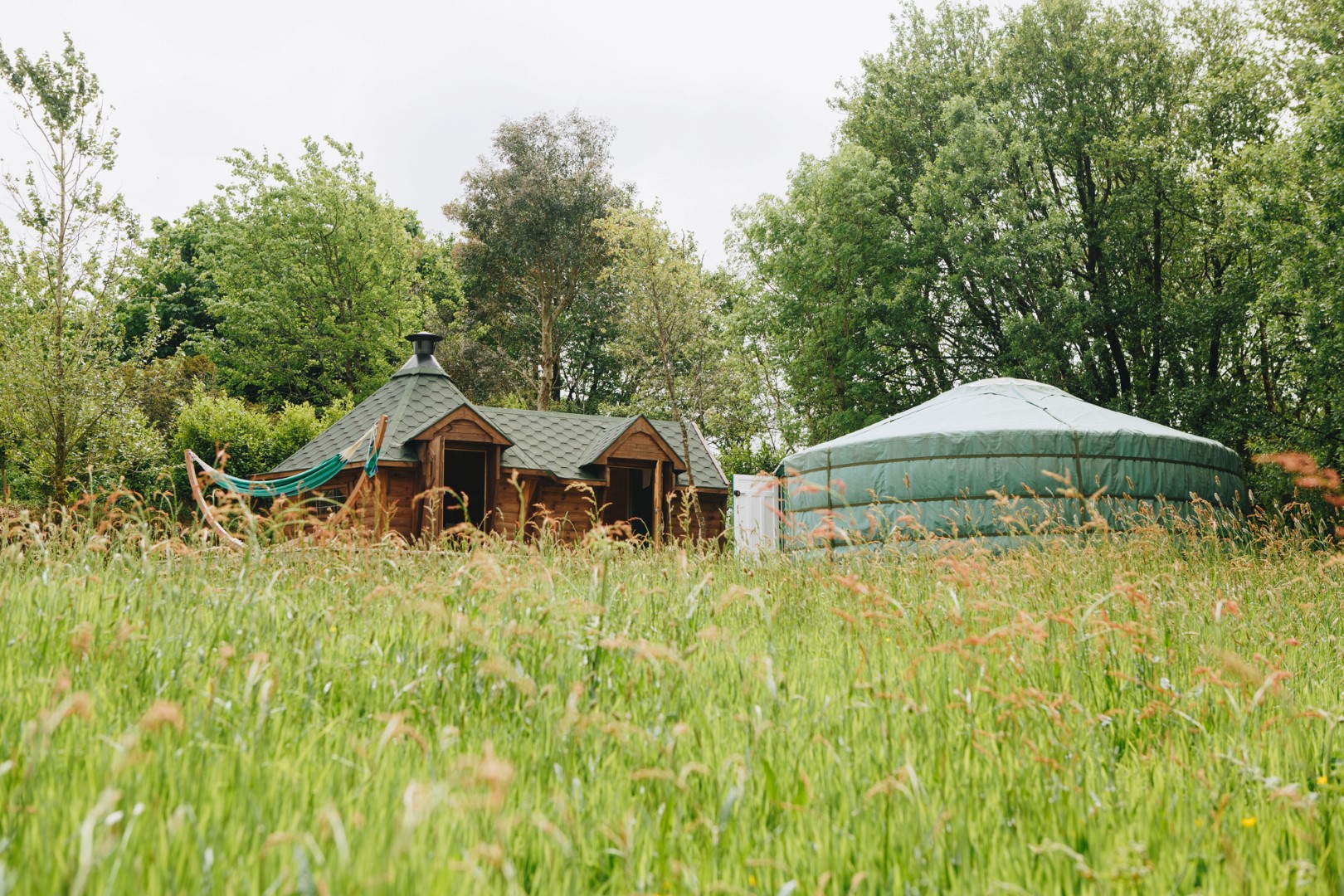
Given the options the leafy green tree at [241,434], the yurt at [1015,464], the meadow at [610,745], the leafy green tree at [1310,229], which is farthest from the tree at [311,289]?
the meadow at [610,745]

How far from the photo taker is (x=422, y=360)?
17.3 m

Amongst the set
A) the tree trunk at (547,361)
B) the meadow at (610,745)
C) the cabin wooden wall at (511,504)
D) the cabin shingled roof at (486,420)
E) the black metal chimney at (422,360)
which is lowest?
the meadow at (610,745)

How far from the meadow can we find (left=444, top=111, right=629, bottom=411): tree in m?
24.8

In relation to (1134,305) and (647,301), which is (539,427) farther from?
(1134,305)

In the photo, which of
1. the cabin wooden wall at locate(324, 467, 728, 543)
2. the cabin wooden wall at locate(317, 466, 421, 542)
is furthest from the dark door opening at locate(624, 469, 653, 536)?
the cabin wooden wall at locate(317, 466, 421, 542)

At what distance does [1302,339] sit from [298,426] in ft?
66.3

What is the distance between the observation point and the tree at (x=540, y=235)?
91.9ft

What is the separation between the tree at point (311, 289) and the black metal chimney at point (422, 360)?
9896mm

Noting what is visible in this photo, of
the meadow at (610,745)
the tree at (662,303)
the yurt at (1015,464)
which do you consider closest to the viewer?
the meadow at (610,745)

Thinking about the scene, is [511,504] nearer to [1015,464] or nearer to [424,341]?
[424,341]

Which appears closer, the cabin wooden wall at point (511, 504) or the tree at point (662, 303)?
the cabin wooden wall at point (511, 504)

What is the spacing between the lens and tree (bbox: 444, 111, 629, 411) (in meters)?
28.0

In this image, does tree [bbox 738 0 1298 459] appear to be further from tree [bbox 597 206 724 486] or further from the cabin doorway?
the cabin doorway

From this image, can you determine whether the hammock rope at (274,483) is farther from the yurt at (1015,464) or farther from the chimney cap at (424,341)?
the chimney cap at (424,341)
